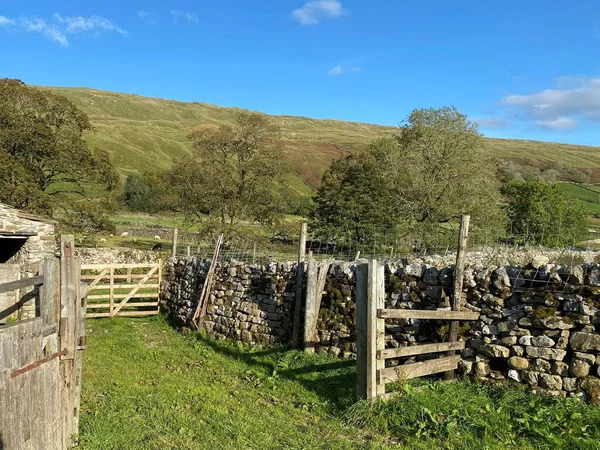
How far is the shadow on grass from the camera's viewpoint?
23.2 ft

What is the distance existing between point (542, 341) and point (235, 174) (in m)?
28.9

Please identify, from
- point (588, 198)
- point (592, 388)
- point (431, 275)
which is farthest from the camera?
point (588, 198)

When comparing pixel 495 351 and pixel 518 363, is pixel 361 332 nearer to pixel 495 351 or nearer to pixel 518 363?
pixel 495 351

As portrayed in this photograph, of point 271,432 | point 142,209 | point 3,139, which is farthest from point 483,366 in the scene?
point 142,209

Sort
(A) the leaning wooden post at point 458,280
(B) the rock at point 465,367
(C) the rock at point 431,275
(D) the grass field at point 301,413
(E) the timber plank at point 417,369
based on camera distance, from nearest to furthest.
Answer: (D) the grass field at point 301,413
(E) the timber plank at point 417,369
(B) the rock at point 465,367
(A) the leaning wooden post at point 458,280
(C) the rock at point 431,275

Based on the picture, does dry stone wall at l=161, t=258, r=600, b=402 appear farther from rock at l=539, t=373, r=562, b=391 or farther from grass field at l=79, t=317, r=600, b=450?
grass field at l=79, t=317, r=600, b=450

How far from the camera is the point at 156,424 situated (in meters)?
5.91

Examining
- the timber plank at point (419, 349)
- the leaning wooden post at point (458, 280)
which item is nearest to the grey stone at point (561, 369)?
the timber plank at point (419, 349)

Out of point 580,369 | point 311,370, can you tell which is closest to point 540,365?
point 580,369

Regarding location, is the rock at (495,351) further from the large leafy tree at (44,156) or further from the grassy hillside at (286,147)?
the grassy hillside at (286,147)

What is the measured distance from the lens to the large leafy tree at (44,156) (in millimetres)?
24859

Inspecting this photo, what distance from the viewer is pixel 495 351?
669cm

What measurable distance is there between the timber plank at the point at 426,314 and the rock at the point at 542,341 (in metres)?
0.84

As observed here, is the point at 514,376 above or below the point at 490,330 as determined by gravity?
below
